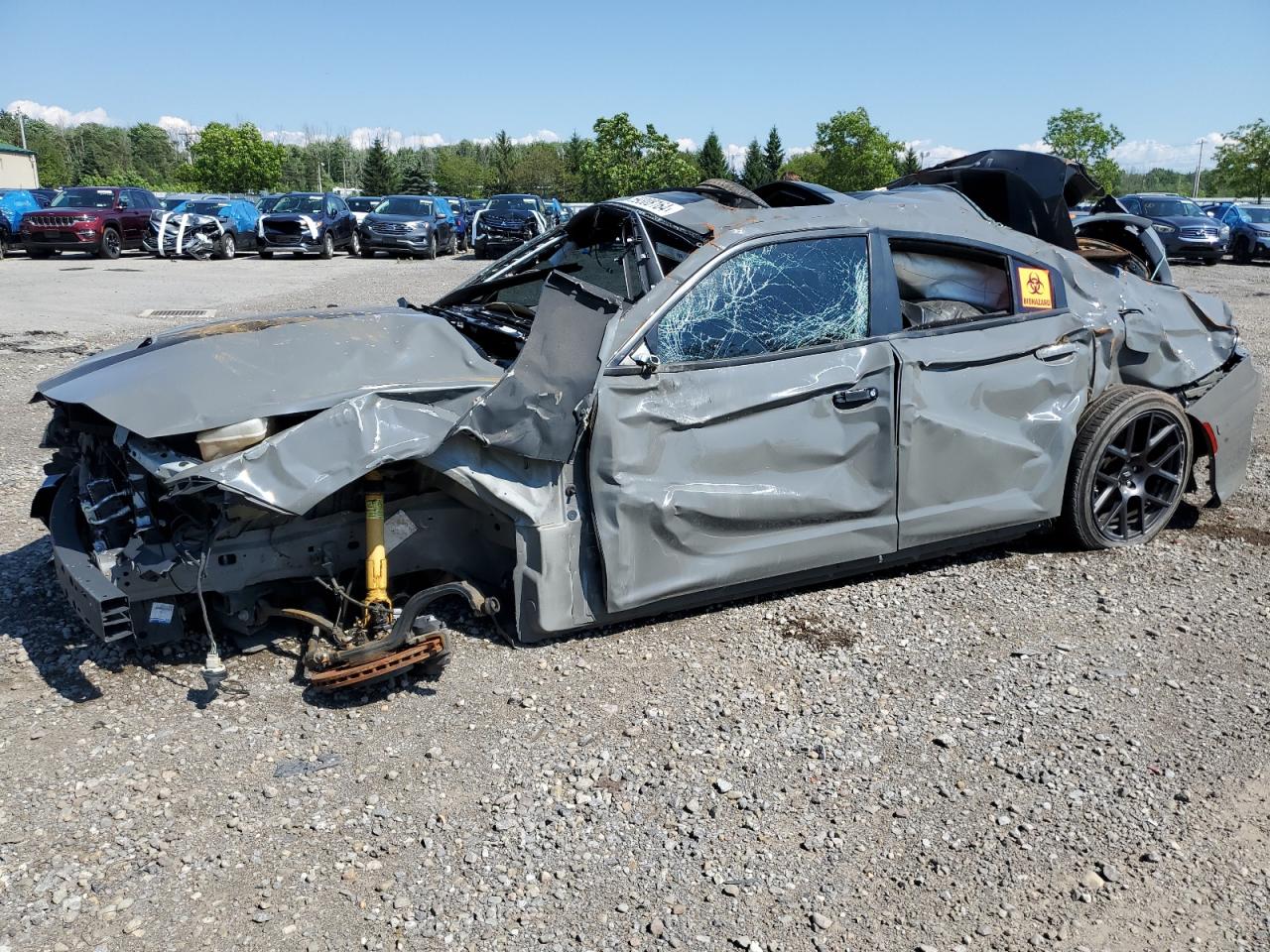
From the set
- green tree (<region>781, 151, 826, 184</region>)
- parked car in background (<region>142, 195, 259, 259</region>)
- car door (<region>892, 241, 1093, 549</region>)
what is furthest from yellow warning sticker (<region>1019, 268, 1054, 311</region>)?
green tree (<region>781, 151, 826, 184</region>)

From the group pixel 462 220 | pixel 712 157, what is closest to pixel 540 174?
pixel 712 157

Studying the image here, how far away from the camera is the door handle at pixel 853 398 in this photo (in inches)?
160

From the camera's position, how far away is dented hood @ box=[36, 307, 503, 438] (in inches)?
133

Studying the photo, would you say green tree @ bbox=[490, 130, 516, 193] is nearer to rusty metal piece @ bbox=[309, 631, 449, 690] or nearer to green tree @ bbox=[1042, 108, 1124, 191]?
→ green tree @ bbox=[1042, 108, 1124, 191]

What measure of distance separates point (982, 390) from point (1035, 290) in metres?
0.66

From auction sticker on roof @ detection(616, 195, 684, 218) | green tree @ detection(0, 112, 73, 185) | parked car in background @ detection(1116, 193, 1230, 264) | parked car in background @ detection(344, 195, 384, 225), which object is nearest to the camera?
auction sticker on roof @ detection(616, 195, 684, 218)

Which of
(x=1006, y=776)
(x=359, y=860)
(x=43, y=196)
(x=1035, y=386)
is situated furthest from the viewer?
(x=43, y=196)

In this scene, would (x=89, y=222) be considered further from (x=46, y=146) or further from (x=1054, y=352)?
(x=46, y=146)

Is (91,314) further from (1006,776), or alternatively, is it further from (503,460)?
(1006,776)

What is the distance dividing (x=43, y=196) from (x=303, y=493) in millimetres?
26035

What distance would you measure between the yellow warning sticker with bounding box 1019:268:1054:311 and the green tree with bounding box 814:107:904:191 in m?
46.4

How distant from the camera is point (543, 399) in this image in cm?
361

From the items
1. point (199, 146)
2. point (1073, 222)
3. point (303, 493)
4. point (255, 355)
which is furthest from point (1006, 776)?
point (199, 146)

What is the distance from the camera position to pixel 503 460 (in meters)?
3.67
